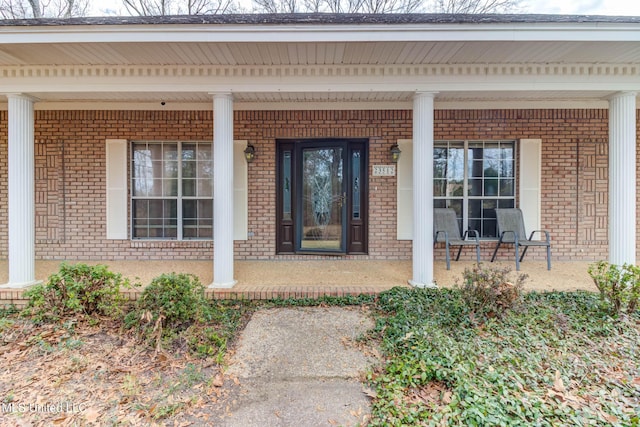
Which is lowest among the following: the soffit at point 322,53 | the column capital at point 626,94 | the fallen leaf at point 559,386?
the fallen leaf at point 559,386

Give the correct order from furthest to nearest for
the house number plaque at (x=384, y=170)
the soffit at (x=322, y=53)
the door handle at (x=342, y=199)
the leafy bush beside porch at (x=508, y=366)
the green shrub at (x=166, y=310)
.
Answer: the door handle at (x=342, y=199) → the house number plaque at (x=384, y=170) → the soffit at (x=322, y=53) → the green shrub at (x=166, y=310) → the leafy bush beside porch at (x=508, y=366)

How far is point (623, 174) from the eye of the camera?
405cm

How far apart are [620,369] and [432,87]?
3.34 metres

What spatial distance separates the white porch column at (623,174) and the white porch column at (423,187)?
7.78ft

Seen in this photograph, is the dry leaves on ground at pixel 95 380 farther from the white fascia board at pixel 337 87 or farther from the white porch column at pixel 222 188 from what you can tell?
the white fascia board at pixel 337 87

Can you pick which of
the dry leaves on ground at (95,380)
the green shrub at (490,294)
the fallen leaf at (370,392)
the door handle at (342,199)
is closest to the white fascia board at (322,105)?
the door handle at (342,199)

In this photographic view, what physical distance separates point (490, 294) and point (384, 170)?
117 inches

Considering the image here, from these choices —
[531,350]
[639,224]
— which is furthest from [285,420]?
[639,224]

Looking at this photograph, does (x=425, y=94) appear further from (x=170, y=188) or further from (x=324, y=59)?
(x=170, y=188)

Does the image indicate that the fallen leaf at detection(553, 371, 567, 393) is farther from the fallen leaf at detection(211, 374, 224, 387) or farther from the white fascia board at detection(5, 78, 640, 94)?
the white fascia board at detection(5, 78, 640, 94)

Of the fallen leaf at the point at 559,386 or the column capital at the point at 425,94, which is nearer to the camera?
the fallen leaf at the point at 559,386

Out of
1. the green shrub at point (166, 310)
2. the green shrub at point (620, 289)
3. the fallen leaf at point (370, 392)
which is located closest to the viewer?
the fallen leaf at point (370, 392)

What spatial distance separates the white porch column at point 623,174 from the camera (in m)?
4.03

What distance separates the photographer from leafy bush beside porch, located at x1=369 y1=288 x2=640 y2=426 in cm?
193
